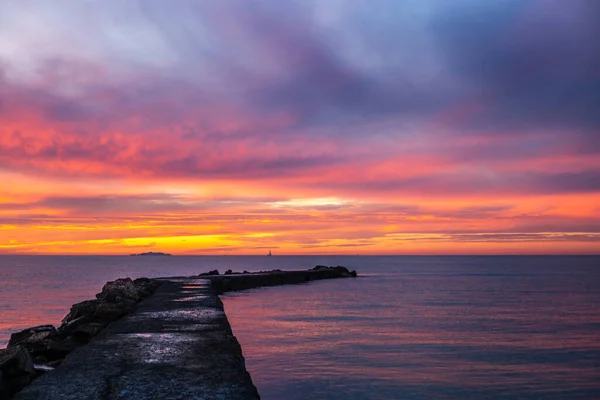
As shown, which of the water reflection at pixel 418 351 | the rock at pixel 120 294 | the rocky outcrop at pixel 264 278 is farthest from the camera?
the rocky outcrop at pixel 264 278

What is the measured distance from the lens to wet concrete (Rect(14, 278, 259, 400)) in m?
4.76

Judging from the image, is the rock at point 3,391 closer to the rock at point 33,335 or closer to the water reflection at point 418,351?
the rock at point 33,335

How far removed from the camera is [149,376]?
5.28 metres

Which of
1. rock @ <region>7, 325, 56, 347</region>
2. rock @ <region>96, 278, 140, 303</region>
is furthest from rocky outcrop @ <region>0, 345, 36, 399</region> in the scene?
rock @ <region>96, 278, 140, 303</region>

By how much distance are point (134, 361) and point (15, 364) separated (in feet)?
4.20

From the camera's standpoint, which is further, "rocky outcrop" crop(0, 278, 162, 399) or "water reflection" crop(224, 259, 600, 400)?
"water reflection" crop(224, 259, 600, 400)

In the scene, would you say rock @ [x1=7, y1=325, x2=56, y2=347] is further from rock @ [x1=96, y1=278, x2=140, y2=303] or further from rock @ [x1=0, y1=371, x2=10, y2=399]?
rock @ [x1=0, y1=371, x2=10, y2=399]

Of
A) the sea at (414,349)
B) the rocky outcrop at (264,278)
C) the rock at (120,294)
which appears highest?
the rock at (120,294)

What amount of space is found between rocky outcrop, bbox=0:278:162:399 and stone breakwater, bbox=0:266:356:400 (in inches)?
0.5

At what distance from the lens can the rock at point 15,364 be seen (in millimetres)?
5625

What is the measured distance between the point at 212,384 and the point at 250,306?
19.0 metres

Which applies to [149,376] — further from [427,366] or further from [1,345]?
[1,345]

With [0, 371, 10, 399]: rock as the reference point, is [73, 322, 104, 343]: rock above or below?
below

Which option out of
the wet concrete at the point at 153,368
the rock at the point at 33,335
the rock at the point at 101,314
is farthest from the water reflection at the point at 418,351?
the rock at the point at 33,335
